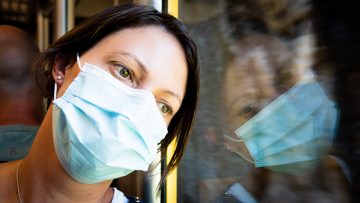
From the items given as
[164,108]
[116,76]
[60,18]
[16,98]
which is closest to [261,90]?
[164,108]

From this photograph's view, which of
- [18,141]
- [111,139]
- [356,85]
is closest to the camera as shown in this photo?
[356,85]

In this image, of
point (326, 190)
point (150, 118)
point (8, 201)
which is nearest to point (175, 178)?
point (150, 118)

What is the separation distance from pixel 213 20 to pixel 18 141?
3.33 feet

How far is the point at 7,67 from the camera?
5.78 feet

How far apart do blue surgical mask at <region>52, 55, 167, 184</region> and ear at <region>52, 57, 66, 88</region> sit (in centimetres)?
11

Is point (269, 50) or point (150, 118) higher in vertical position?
point (269, 50)

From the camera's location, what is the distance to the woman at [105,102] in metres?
0.93

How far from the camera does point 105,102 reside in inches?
37.5

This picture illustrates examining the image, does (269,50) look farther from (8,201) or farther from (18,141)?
(18,141)

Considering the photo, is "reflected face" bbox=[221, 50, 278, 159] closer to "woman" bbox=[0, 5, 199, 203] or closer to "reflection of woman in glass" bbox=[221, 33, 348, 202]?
"reflection of woman in glass" bbox=[221, 33, 348, 202]

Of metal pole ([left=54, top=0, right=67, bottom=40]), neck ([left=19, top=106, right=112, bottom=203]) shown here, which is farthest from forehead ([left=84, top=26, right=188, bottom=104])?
metal pole ([left=54, top=0, right=67, bottom=40])

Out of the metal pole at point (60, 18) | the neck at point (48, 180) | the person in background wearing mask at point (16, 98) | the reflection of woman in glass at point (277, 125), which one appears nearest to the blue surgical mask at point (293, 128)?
the reflection of woman in glass at point (277, 125)

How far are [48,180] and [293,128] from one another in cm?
74

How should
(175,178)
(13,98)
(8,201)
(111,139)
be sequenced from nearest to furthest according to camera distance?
(111,139) < (8,201) < (175,178) < (13,98)
